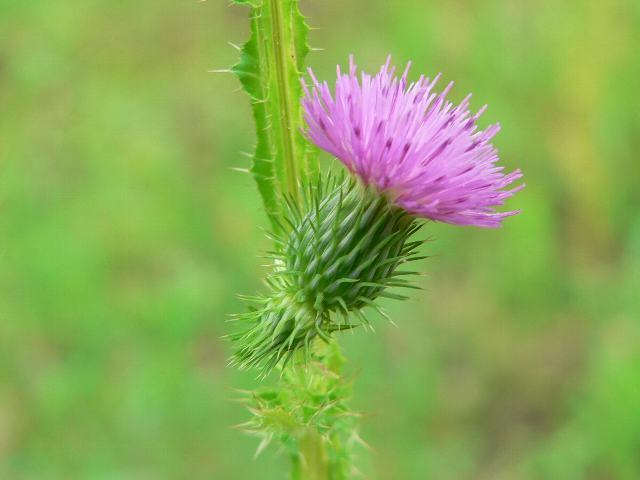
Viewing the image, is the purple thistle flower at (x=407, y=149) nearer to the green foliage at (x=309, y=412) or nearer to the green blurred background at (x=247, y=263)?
the green foliage at (x=309, y=412)

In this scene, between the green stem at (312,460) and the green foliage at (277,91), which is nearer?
the green foliage at (277,91)

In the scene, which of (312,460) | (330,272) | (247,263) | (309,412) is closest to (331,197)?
(330,272)

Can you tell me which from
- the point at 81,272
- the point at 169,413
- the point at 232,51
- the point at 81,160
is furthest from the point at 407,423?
the point at 232,51

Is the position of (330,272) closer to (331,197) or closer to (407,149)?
(331,197)

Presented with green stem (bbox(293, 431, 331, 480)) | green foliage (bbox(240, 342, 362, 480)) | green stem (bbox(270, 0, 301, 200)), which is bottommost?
green stem (bbox(293, 431, 331, 480))

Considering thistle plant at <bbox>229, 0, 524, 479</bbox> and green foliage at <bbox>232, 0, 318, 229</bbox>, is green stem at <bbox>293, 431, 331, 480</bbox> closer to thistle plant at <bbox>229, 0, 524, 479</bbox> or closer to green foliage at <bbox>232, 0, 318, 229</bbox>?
thistle plant at <bbox>229, 0, 524, 479</bbox>

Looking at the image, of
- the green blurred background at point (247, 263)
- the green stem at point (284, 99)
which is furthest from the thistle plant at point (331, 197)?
the green blurred background at point (247, 263)

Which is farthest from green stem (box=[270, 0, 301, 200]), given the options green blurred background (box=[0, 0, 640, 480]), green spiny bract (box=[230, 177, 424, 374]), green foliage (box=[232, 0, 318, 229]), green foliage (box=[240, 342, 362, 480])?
green blurred background (box=[0, 0, 640, 480])
